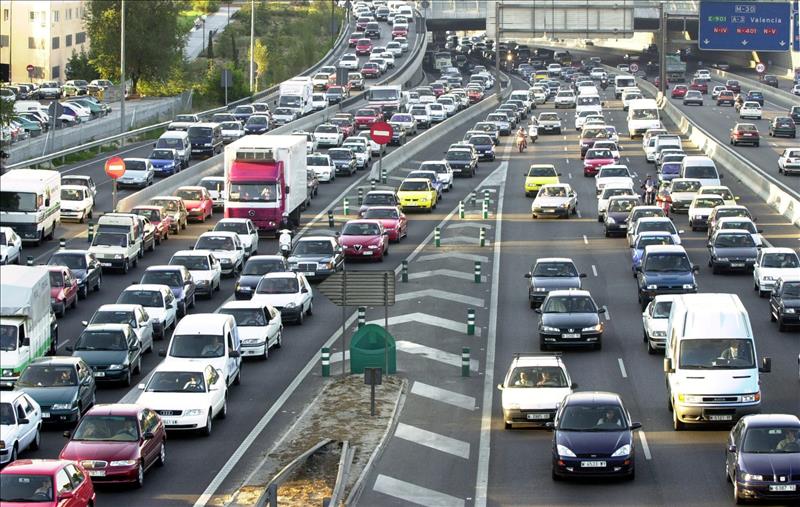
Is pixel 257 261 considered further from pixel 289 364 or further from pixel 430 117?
pixel 430 117

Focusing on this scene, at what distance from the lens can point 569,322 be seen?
3969 cm

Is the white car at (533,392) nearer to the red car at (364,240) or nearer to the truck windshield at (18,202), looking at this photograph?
the red car at (364,240)

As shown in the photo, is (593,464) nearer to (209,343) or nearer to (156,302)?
(209,343)

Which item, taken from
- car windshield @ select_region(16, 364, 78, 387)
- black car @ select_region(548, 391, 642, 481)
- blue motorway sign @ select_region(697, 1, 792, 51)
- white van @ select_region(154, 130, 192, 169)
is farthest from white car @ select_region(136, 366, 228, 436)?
blue motorway sign @ select_region(697, 1, 792, 51)

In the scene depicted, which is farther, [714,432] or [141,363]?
[141,363]

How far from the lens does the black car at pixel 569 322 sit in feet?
130

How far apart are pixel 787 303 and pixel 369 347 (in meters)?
10.9

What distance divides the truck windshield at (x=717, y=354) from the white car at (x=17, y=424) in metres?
12.2

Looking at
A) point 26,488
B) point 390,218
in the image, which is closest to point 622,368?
point 26,488

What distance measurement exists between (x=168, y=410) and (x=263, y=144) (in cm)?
2705

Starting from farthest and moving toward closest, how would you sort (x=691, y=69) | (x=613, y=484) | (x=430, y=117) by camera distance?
(x=691, y=69) → (x=430, y=117) → (x=613, y=484)

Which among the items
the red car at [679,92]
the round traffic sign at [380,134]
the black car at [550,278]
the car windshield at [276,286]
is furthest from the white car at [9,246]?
the red car at [679,92]

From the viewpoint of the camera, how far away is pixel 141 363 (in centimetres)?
3928

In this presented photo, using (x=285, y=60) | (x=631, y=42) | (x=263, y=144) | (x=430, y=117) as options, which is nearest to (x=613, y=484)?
(x=263, y=144)
